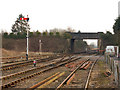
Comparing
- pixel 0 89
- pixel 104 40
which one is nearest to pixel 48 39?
pixel 104 40

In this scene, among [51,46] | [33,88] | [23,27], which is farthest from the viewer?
[23,27]

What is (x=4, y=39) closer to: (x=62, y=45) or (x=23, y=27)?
(x=23, y=27)

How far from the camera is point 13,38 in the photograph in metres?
63.6

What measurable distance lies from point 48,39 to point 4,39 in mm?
17050

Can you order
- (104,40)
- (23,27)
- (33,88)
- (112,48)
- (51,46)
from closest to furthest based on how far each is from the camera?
(33,88)
(112,48)
(104,40)
(51,46)
(23,27)

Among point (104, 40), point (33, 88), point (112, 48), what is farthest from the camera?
point (104, 40)

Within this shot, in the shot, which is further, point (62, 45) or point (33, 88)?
point (62, 45)

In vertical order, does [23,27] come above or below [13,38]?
above

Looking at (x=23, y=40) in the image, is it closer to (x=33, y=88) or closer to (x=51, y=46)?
(x=51, y=46)

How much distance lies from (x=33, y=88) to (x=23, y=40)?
189 ft

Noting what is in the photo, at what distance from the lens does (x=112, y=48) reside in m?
36.1

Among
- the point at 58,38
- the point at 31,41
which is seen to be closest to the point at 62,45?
the point at 58,38

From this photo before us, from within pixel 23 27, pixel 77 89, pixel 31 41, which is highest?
pixel 23 27

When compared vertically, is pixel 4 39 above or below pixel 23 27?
below
